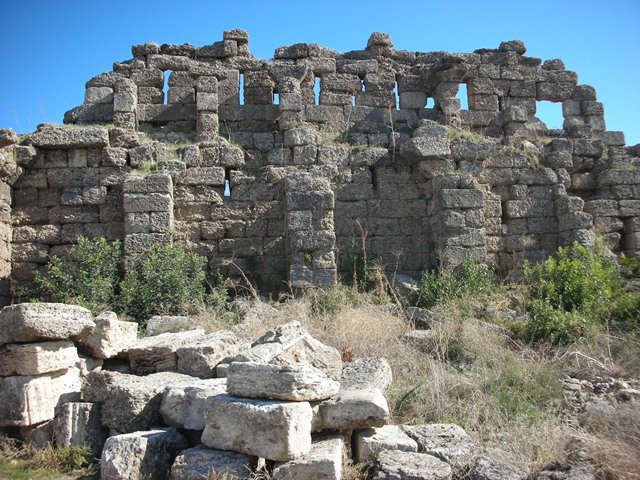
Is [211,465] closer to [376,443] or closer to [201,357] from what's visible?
[376,443]

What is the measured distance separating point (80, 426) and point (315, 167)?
6.42m

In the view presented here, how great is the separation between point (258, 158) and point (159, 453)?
22.4ft

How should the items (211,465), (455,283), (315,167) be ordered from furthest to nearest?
(315,167)
(455,283)
(211,465)

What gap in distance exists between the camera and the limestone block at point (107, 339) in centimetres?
615

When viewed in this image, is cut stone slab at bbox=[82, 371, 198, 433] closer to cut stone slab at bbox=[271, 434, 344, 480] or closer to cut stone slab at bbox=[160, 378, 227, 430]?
cut stone slab at bbox=[160, 378, 227, 430]

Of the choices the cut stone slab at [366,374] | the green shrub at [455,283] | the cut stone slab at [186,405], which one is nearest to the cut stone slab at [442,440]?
the cut stone slab at [366,374]

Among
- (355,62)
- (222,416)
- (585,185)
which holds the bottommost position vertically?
(222,416)

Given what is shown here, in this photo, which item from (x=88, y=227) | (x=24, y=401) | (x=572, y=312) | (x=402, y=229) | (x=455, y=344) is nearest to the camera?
(x=24, y=401)

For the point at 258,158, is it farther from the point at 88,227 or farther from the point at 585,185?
the point at 585,185

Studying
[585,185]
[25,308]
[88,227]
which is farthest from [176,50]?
[585,185]

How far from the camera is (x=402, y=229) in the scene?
10.6 metres

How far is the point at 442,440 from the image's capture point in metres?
4.95

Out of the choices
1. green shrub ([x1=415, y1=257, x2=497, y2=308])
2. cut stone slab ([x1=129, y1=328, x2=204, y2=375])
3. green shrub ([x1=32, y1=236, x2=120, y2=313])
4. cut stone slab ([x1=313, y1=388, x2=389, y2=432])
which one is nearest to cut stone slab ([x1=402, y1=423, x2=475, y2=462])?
cut stone slab ([x1=313, y1=388, x2=389, y2=432])

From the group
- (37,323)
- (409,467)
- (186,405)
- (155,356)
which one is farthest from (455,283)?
(37,323)
